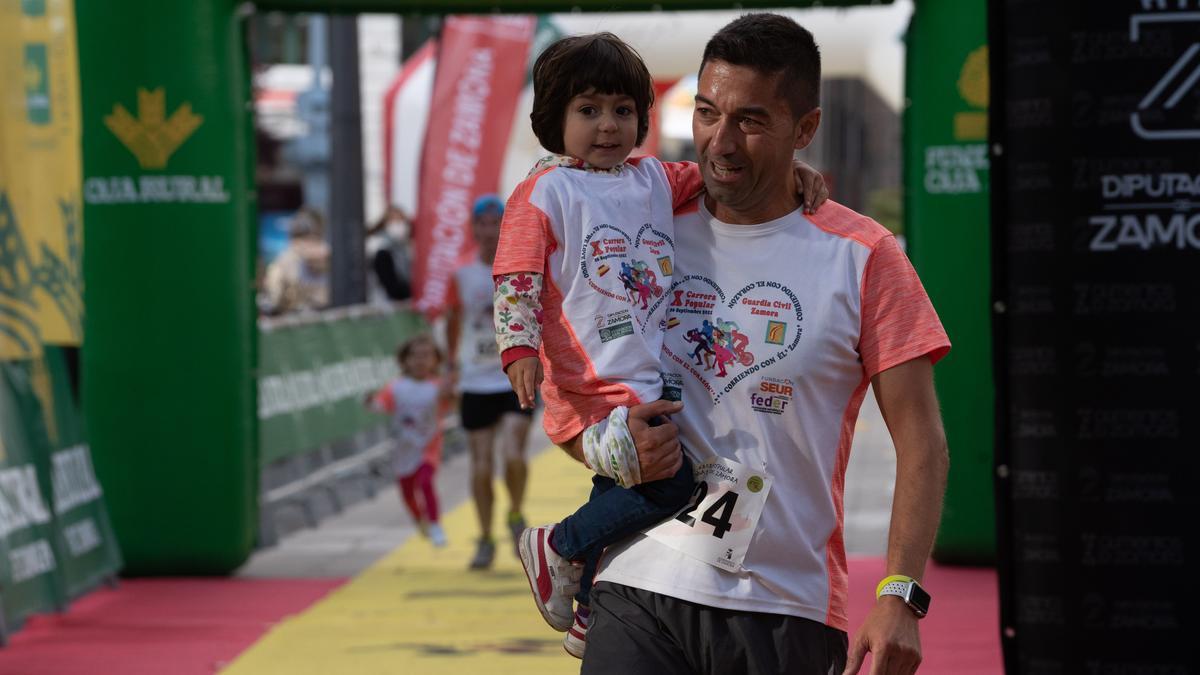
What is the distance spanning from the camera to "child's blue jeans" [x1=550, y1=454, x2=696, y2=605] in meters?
3.40

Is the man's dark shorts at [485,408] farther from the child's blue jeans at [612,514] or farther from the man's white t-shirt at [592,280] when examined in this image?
the man's white t-shirt at [592,280]

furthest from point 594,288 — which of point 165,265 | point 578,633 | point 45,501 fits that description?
point 165,265

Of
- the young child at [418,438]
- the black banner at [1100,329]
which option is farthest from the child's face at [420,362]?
the black banner at [1100,329]

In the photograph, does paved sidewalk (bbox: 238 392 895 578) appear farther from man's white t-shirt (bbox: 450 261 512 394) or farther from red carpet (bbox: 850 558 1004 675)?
man's white t-shirt (bbox: 450 261 512 394)

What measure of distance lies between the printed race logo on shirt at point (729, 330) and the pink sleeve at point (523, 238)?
0.25 m

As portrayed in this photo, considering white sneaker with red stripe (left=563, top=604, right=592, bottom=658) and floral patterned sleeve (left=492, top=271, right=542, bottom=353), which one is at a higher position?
floral patterned sleeve (left=492, top=271, right=542, bottom=353)

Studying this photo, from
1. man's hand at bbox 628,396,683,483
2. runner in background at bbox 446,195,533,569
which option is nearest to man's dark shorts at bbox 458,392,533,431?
runner in background at bbox 446,195,533,569

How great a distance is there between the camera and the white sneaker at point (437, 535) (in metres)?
10.6

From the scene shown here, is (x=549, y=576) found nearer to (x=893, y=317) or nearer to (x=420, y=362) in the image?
(x=893, y=317)

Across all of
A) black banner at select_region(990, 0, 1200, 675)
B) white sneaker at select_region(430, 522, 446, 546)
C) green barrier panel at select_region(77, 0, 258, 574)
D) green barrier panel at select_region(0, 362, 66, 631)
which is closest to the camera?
black banner at select_region(990, 0, 1200, 675)

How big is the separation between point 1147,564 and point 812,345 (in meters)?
2.29

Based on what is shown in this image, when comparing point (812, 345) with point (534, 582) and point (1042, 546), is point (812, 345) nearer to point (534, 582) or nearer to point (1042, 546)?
point (534, 582)

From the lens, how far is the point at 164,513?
9188 millimetres

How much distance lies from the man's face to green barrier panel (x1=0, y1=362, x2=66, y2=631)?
5.08m
